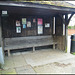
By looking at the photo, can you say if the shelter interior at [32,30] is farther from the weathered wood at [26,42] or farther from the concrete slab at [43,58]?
the concrete slab at [43,58]

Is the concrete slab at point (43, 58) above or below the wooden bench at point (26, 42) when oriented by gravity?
below

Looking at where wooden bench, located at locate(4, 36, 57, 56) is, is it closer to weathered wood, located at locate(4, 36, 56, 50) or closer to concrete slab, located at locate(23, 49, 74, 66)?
weathered wood, located at locate(4, 36, 56, 50)

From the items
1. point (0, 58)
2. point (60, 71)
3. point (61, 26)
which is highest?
point (61, 26)

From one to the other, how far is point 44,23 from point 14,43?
2596 millimetres

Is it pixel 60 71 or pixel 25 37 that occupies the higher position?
pixel 25 37

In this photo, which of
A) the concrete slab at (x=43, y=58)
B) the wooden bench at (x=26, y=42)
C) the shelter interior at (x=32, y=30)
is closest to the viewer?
the concrete slab at (x=43, y=58)

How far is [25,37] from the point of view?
594 cm

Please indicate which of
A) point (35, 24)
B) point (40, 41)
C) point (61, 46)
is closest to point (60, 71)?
point (61, 46)

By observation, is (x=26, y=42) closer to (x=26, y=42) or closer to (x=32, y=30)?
(x=26, y=42)

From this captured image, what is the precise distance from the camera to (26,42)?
5941 mm

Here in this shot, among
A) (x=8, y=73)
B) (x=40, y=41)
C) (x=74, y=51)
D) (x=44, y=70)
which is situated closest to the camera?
(x=8, y=73)

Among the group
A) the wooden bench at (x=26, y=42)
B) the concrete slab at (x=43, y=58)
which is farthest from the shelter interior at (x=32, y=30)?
the concrete slab at (x=43, y=58)

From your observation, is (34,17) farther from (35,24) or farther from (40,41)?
(40,41)

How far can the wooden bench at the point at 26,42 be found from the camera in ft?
17.6
